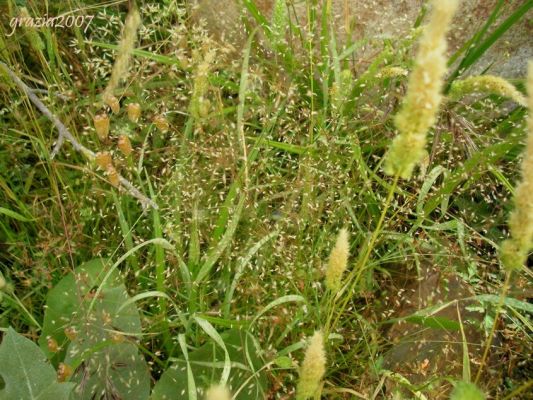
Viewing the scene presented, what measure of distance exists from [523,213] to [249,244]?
0.83m

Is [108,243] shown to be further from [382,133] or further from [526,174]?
[526,174]

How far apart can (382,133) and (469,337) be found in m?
0.65

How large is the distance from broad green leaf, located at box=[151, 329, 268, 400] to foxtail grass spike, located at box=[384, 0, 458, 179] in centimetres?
67

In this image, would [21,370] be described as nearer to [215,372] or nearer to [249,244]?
[215,372]

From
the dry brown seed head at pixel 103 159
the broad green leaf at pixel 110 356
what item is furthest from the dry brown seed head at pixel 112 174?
the broad green leaf at pixel 110 356

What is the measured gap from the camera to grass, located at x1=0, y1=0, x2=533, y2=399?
1529 millimetres

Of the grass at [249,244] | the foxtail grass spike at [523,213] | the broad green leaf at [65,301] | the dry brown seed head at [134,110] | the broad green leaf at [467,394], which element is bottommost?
the broad green leaf at [65,301]

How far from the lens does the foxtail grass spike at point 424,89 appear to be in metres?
0.85

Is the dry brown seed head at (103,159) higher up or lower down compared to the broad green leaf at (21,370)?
higher up

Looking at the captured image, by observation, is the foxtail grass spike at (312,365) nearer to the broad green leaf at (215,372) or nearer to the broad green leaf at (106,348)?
the broad green leaf at (215,372)

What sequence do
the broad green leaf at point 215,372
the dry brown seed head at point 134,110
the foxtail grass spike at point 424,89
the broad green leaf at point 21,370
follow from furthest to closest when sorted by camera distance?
1. the dry brown seed head at point 134,110
2. the broad green leaf at point 215,372
3. the broad green leaf at point 21,370
4. the foxtail grass spike at point 424,89

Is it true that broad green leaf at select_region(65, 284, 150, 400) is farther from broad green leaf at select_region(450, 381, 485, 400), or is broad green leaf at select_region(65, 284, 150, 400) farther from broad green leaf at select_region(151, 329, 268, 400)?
broad green leaf at select_region(450, 381, 485, 400)

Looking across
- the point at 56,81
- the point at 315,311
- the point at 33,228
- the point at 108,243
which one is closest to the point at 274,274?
the point at 315,311

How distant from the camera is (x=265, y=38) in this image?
2260mm
